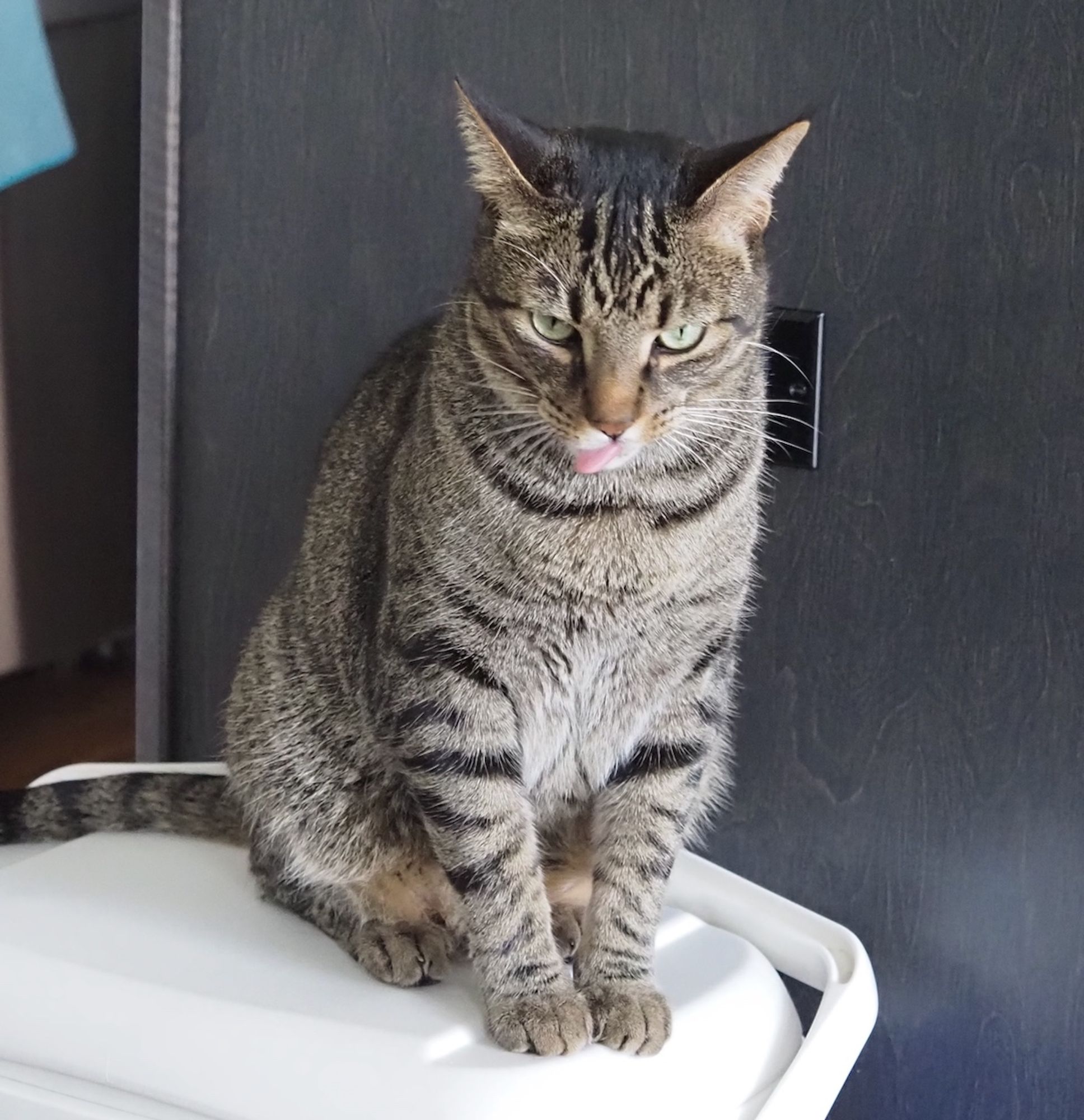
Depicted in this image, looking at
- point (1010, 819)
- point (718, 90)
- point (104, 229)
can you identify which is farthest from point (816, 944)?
point (104, 229)

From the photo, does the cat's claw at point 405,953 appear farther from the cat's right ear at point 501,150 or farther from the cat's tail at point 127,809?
the cat's right ear at point 501,150

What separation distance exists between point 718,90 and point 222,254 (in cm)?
58

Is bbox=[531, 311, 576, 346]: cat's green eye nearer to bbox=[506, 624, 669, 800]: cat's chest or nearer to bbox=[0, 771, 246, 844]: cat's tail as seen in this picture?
bbox=[506, 624, 669, 800]: cat's chest

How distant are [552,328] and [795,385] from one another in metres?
0.37

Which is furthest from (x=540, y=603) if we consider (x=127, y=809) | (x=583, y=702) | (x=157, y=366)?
(x=157, y=366)

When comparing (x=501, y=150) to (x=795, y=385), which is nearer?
(x=501, y=150)

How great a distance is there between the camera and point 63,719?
204 centimetres

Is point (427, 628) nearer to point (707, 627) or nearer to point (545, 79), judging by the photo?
point (707, 627)

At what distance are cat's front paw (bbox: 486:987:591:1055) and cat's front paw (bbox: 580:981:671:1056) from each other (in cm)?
1

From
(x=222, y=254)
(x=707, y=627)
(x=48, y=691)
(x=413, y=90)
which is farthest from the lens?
(x=48, y=691)

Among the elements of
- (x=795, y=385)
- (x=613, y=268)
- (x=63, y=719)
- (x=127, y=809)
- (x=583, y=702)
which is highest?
(x=613, y=268)

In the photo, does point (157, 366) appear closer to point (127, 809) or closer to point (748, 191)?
point (127, 809)

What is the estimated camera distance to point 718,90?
48.4 inches

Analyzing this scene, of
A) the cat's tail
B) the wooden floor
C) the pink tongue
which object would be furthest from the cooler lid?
the wooden floor
